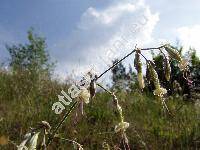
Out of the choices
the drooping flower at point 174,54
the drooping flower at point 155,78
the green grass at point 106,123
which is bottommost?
the drooping flower at point 155,78

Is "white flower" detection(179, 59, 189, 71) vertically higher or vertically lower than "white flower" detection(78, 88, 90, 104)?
higher

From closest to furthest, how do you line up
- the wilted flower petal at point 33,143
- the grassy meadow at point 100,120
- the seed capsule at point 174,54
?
1. the wilted flower petal at point 33,143
2. the seed capsule at point 174,54
3. the grassy meadow at point 100,120

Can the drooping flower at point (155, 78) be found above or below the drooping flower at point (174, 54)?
below

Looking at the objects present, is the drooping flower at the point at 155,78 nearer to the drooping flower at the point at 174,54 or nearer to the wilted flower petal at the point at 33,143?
the drooping flower at the point at 174,54

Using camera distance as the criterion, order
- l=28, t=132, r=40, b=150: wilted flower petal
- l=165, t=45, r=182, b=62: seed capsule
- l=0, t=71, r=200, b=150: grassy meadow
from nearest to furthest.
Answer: l=28, t=132, r=40, b=150: wilted flower petal, l=165, t=45, r=182, b=62: seed capsule, l=0, t=71, r=200, b=150: grassy meadow

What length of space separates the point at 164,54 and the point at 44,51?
1290 centimetres

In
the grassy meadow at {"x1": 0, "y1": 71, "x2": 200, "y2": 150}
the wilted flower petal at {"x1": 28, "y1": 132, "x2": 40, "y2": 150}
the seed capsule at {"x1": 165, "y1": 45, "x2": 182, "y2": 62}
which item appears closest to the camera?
the wilted flower petal at {"x1": 28, "y1": 132, "x2": 40, "y2": 150}

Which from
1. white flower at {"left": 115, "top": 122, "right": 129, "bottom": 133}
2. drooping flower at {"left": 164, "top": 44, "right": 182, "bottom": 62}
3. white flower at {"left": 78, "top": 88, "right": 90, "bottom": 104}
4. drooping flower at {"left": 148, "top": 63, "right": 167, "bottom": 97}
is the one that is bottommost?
white flower at {"left": 115, "top": 122, "right": 129, "bottom": 133}

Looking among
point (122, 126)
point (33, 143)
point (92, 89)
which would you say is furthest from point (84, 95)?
point (33, 143)

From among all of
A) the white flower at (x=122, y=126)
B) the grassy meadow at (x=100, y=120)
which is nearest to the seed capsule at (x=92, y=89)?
the white flower at (x=122, y=126)

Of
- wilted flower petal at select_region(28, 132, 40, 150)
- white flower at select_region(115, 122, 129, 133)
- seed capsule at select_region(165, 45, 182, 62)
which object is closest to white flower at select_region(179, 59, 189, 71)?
seed capsule at select_region(165, 45, 182, 62)

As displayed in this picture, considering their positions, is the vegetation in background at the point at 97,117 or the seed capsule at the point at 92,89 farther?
the vegetation in background at the point at 97,117

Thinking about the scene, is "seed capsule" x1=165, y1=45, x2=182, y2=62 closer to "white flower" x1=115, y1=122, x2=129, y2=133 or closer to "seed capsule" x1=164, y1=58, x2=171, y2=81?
"seed capsule" x1=164, y1=58, x2=171, y2=81

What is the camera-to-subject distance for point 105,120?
6.89 meters
